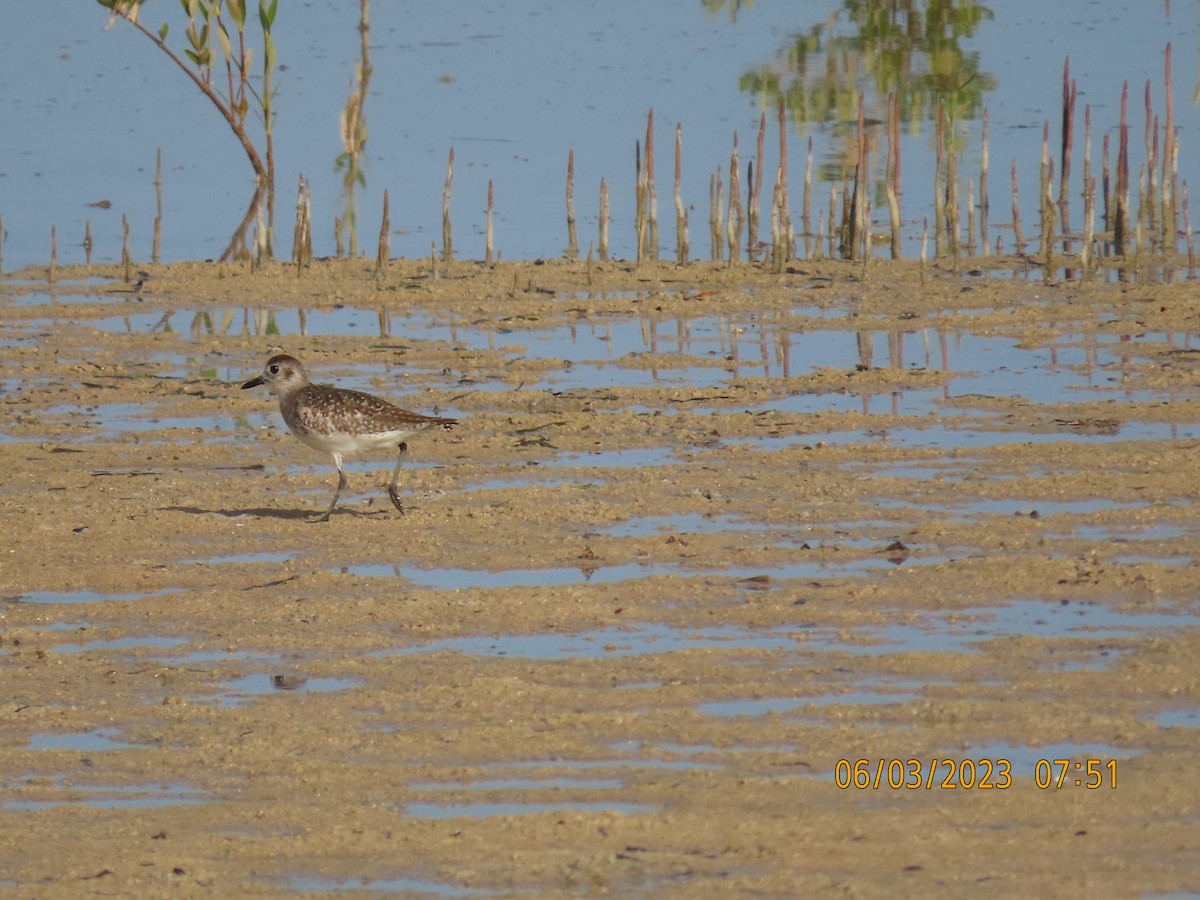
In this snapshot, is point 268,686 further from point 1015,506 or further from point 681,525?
point 1015,506

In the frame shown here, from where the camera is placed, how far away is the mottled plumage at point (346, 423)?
39.0 ft

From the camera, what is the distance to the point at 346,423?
1187cm

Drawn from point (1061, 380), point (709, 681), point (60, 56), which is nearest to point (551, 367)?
point (1061, 380)

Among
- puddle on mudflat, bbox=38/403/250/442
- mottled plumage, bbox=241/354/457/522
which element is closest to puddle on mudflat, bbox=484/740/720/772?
mottled plumage, bbox=241/354/457/522

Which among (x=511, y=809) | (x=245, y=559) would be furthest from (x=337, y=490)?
(x=511, y=809)

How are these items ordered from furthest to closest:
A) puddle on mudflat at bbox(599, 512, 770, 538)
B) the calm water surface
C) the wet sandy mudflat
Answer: the calm water surface < puddle on mudflat at bbox(599, 512, 770, 538) < the wet sandy mudflat

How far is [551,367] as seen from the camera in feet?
52.6

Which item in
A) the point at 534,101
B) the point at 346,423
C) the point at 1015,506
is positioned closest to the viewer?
the point at 1015,506

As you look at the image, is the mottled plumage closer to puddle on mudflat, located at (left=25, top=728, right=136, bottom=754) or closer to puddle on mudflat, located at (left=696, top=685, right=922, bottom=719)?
puddle on mudflat, located at (left=25, top=728, right=136, bottom=754)

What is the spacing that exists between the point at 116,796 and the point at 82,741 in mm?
686

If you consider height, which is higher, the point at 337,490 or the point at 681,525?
the point at 337,490
